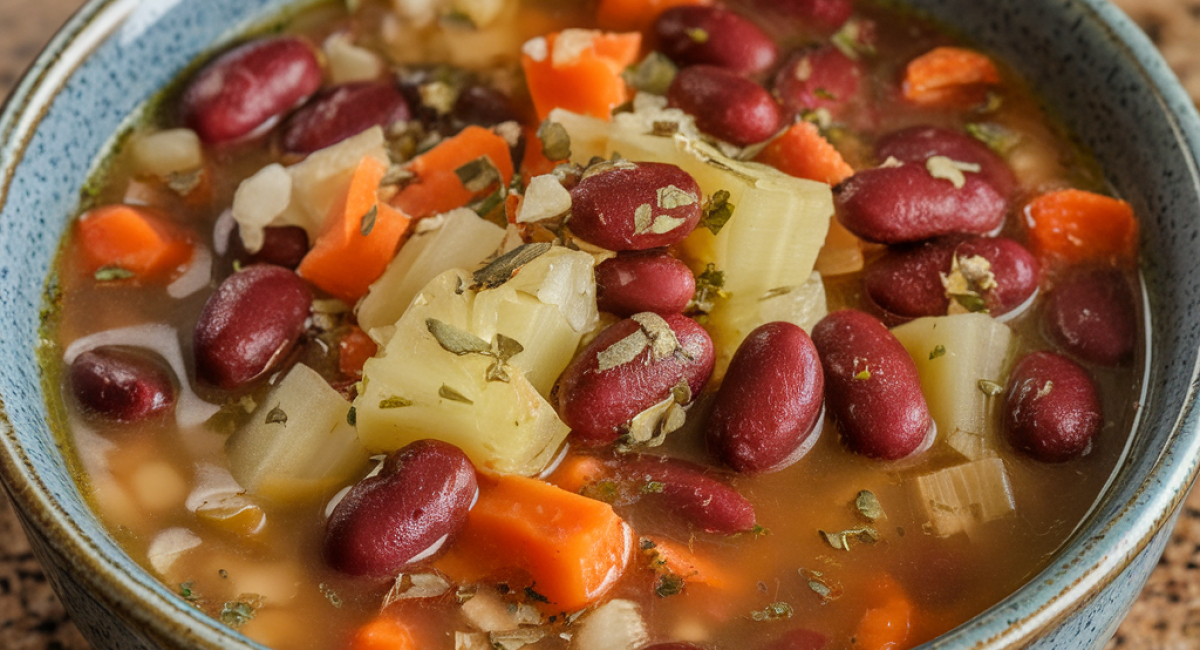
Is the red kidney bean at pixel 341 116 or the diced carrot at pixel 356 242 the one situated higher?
the red kidney bean at pixel 341 116

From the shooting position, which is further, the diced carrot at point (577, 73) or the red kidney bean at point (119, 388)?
the diced carrot at point (577, 73)

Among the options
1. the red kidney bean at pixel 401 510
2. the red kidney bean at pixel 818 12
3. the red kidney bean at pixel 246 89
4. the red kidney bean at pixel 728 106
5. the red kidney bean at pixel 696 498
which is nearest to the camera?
the red kidney bean at pixel 401 510

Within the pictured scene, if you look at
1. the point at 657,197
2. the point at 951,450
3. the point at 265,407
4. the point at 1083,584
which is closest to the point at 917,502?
the point at 951,450

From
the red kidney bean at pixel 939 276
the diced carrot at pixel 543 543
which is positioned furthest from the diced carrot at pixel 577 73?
the diced carrot at pixel 543 543

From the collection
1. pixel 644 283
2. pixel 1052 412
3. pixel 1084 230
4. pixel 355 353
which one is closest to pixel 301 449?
pixel 355 353

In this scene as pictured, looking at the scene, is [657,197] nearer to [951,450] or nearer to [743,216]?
[743,216]

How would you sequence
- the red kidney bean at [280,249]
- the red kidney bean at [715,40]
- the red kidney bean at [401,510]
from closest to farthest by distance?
the red kidney bean at [401,510] → the red kidney bean at [280,249] → the red kidney bean at [715,40]

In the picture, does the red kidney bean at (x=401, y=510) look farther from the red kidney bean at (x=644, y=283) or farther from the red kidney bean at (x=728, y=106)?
the red kidney bean at (x=728, y=106)
